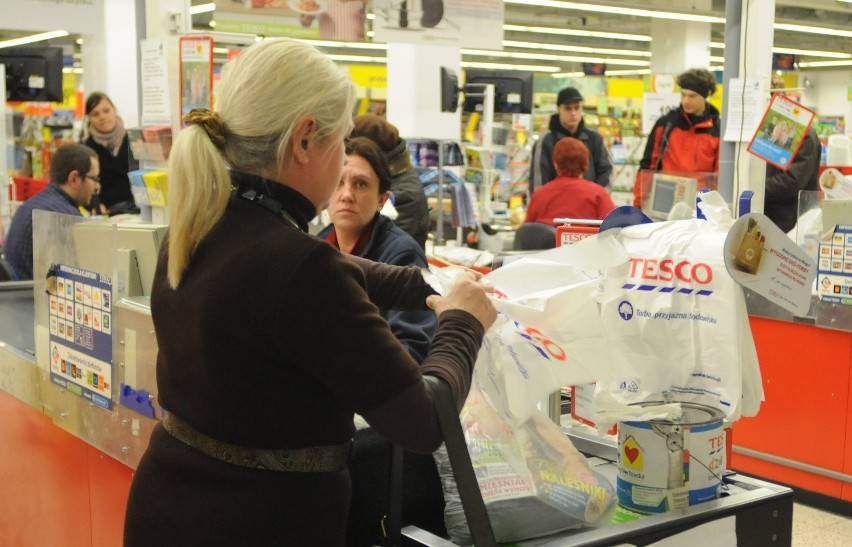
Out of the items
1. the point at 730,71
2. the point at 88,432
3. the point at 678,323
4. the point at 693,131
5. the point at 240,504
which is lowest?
the point at 88,432

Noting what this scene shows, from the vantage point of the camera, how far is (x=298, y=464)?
146cm

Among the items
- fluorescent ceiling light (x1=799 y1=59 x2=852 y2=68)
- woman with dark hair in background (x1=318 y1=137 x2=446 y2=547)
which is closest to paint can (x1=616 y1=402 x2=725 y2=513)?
woman with dark hair in background (x1=318 y1=137 x2=446 y2=547)

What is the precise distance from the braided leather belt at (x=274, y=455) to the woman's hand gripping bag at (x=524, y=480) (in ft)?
0.73

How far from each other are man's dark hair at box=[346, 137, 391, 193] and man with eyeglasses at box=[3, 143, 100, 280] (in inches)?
109

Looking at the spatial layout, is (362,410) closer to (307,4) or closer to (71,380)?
(71,380)

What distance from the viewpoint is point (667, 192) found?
550 centimetres

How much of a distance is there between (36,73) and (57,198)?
5141mm

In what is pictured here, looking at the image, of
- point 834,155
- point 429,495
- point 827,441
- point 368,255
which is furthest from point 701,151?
point 429,495

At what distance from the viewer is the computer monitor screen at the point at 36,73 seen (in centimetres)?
973

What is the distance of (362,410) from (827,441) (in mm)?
3218

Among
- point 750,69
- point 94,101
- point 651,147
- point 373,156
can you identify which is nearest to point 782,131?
point 750,69

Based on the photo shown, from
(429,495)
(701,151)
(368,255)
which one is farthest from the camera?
(701,151)

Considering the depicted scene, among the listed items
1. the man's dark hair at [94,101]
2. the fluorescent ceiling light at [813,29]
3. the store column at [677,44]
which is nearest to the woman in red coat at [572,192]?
the man's dark hair at [94,101]

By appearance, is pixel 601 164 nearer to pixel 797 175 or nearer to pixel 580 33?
pixel 797 175
